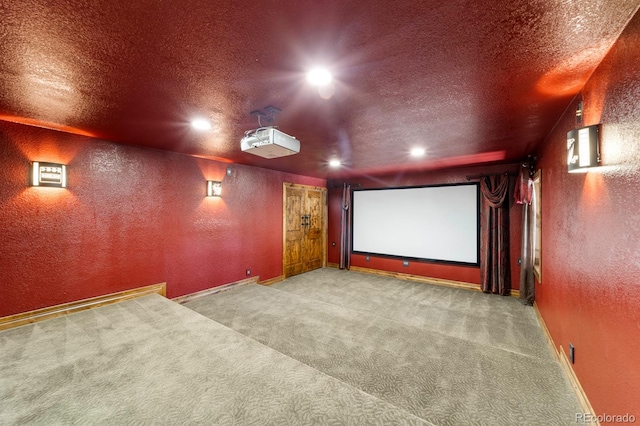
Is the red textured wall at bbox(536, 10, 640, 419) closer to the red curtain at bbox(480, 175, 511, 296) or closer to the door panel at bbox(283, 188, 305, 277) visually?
the red curtain at bbox(480, 175, 511, 296)

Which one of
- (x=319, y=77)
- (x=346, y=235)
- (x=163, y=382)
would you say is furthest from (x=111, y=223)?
(x=346, y=235)

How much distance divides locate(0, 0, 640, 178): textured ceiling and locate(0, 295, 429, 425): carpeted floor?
6.74 feet

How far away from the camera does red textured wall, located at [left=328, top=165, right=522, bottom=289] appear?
4.73m

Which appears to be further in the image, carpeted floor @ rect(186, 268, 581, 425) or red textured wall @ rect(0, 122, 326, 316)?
red textured wall @ rect(0, 122, 326, 316)

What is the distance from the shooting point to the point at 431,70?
5.29ft

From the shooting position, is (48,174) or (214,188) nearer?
(48,174)

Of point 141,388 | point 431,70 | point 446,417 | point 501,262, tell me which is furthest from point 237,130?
point 501,262

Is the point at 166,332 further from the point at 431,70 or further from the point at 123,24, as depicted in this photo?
the point at 431,70

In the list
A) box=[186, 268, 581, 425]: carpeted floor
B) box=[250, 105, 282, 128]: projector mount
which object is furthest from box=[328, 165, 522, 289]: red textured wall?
box=[250, 105, 282, 128]: projector mount

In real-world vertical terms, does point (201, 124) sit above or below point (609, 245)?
above

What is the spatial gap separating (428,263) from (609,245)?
428 cm

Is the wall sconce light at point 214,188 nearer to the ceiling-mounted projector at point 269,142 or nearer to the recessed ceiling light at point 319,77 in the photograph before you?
the ceiling-mounted projector at point 269,142

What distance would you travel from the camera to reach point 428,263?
5.57m

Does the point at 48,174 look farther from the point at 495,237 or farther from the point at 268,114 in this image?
the point at 495,237
